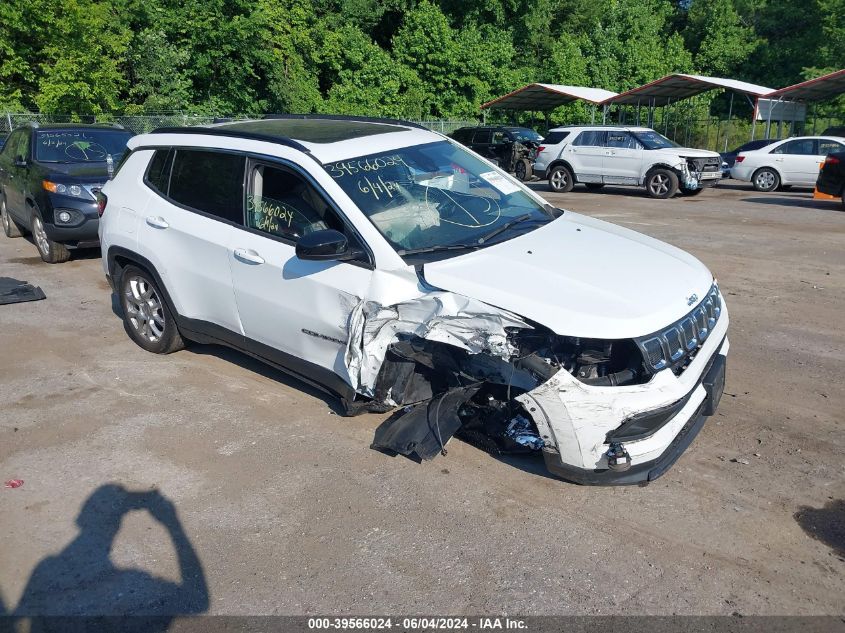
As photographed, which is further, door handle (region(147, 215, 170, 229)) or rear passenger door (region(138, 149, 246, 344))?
door handle (region(147, 215, 170, 229))

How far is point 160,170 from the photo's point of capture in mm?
5836

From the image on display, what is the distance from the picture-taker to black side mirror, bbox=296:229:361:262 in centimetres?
427

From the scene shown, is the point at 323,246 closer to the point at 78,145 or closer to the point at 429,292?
the point at 429,292

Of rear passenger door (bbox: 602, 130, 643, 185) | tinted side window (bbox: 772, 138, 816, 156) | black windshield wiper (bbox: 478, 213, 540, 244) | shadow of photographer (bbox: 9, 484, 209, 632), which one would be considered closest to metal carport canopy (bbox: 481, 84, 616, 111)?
rear passenger door (bbox: 602, 130, 643, 185)

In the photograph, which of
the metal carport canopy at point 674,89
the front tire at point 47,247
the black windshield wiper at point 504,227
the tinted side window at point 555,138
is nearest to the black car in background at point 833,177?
the tinted side window at point 555,138

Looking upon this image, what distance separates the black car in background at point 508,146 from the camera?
24.0 m

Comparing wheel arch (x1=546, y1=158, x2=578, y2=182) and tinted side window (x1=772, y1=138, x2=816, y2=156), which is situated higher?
tinted side window (x1=772, y1=138, x2=816, y2=156)

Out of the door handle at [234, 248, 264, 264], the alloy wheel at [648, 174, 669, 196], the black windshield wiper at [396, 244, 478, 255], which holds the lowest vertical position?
the alloy wheel at [648, 174, 669, 196]

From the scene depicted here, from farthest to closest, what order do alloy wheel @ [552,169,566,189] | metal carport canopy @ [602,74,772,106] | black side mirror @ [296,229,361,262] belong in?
1. metal carport canopy @ [602,74,772,106]
2. alloy wheel @ [552,169,566,189]
3. black side mirror @ [296,229,361,262]

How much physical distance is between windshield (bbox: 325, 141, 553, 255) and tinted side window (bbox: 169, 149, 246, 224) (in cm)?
83

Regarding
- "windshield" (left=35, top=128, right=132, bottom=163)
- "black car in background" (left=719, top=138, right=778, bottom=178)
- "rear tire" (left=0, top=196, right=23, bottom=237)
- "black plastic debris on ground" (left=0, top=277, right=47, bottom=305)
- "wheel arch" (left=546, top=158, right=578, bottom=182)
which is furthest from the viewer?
"black car in background" (left=719, top=138, right=778, bottom=178)

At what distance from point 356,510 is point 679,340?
1932 mm

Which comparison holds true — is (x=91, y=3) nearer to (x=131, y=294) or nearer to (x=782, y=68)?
(x=131, y=294)

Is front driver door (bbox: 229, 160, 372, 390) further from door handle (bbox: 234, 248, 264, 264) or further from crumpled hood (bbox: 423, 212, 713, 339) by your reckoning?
crumpled hood (bbox: 423, 212, 713, 339)
